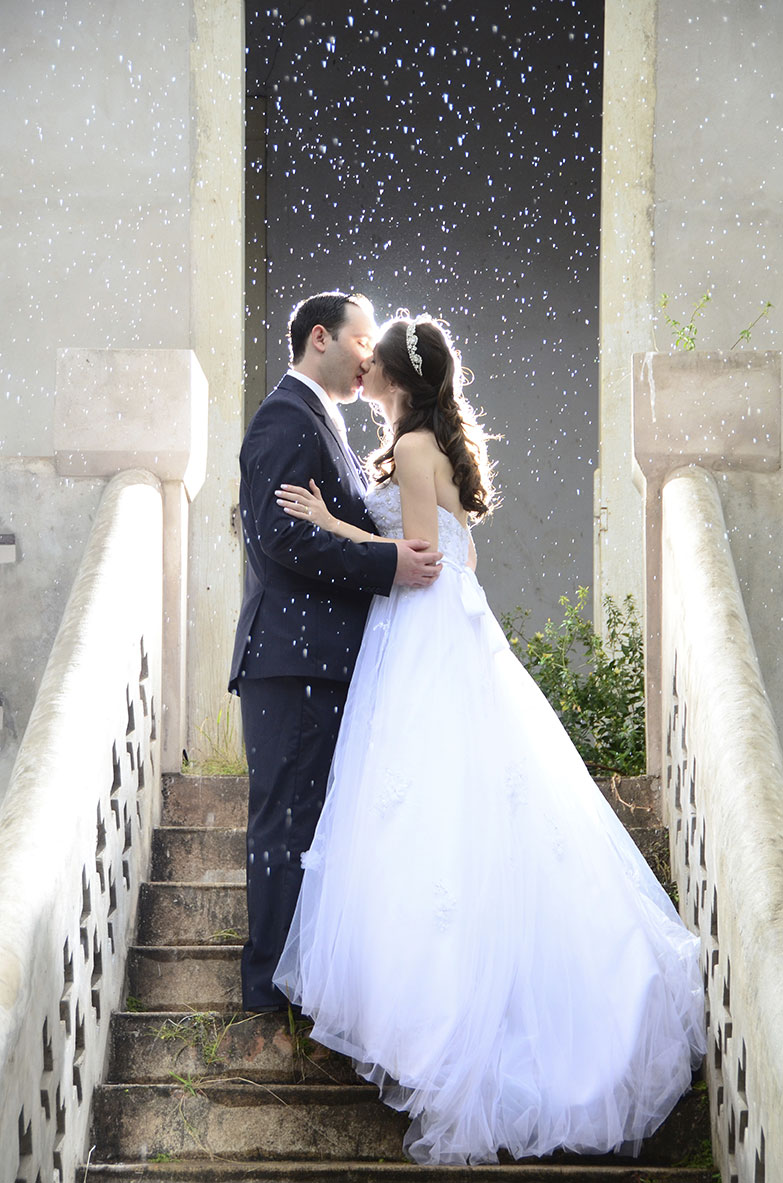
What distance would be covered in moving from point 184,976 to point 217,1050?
34 cm

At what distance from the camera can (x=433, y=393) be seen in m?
3.69

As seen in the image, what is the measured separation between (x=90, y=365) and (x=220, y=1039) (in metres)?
2.17

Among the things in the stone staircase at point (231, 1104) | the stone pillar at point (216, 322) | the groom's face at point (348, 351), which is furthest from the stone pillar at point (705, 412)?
the stone pillar at point (216, 322)

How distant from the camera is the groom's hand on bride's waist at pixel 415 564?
3.55 meters

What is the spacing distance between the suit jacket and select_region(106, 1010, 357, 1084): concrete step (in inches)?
34.0

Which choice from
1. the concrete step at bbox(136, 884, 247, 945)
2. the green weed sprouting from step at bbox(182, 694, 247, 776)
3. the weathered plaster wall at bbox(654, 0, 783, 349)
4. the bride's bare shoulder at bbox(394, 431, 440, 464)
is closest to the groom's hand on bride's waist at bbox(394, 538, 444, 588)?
the bride's bare shoulder at bbox(394, 431, 440, 464)

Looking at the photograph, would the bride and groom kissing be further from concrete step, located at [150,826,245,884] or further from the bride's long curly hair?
concrete step, located at [150,826,245,884]

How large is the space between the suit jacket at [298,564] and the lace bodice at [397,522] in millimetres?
94

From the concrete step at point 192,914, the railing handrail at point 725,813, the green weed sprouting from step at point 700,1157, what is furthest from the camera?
the concrete step at point 192,914

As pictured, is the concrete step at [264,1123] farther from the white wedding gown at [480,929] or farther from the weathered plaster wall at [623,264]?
the weathered plaster wall at [623,264]

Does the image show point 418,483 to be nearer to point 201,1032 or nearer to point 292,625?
point 292,625

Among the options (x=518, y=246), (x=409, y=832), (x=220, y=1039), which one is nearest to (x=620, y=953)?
(x=409, y=832)

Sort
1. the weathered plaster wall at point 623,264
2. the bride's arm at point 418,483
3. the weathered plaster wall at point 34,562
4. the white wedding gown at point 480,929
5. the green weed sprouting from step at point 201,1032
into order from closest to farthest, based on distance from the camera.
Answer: the white wedding gown at point 480,929 → the green weed sprouting from step at point 201,1032 → the bride's arm at point 418,483 → the weathered plaster wall at point 34,562 → the weathered plaster wall at point 623,264

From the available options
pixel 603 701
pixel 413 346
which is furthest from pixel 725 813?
pixel 603 701
